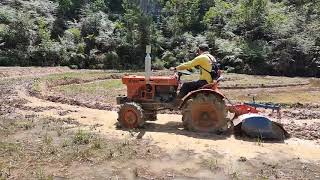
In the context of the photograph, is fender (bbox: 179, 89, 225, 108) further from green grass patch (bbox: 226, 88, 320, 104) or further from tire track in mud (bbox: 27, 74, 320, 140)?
green grass patch (bbox: 226, 88, 320, 104)

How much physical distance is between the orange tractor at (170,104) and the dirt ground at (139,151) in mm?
282

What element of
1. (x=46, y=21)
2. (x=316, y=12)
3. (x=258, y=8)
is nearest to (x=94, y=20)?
(x=46, y=21)

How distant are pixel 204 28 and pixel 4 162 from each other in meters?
30.4

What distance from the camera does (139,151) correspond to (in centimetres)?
859

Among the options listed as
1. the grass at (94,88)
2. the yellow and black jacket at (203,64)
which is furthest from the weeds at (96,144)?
the grass at (94,88)

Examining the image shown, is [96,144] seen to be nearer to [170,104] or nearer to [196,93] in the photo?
[170,104]

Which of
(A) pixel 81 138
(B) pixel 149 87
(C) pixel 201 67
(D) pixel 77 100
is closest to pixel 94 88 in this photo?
(D) pixel 77 100

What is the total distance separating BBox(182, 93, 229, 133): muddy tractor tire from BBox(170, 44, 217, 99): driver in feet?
1.35

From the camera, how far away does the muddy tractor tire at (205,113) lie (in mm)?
10047

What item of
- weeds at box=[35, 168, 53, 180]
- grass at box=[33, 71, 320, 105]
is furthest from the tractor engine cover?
grass at box=[33, 71, 320, 105]

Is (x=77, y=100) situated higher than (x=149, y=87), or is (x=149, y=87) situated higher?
(x=149, y=87)

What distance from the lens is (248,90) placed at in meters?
20.3

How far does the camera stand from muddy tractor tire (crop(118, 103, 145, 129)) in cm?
1044

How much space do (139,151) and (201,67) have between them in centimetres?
274
